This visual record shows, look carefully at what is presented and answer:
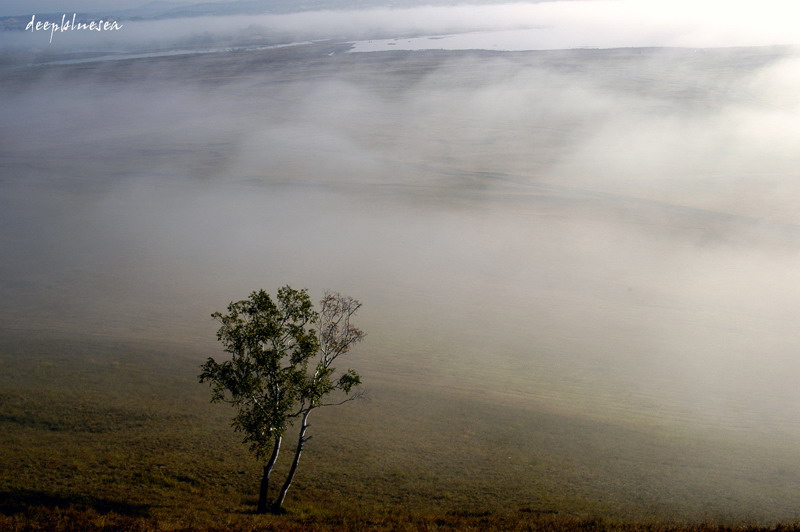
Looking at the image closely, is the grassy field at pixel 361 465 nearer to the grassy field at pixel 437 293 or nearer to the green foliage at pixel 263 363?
the grassy field at pixel 437 293

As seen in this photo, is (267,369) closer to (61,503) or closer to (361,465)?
(61,503)

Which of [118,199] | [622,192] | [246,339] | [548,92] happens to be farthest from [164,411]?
[548,92]

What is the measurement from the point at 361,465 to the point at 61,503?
33.3 ft

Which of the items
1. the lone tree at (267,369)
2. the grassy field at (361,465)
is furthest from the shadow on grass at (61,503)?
the lone tree at (267,369)

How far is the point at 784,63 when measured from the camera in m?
112

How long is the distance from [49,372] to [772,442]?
33.5 metres

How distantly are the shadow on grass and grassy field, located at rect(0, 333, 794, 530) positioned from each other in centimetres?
8

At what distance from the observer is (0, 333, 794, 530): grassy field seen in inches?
765


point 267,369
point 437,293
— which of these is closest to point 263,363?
point 267,369

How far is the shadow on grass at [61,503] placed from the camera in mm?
18391

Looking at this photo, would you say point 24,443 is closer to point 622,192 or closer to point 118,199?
point 118,199

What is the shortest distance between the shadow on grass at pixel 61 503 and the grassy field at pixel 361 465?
0.25ft

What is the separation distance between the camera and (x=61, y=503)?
1900 centimetres

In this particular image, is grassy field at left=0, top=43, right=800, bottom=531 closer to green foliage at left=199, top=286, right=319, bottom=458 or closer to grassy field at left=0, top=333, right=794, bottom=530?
grassy field at left=0, top=333, right=794, bottom=530
